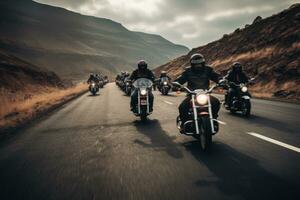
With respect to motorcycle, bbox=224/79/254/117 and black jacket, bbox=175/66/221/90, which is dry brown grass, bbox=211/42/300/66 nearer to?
motorcycle, bbox=224/79/254/117

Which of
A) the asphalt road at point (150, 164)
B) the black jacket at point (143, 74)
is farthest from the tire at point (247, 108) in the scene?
the black jacket at point (143, 74)

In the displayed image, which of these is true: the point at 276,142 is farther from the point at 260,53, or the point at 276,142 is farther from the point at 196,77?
the point at 260,53

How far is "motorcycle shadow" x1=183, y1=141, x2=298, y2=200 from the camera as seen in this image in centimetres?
A: 416

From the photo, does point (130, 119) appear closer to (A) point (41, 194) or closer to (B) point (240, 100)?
(B) point (240, 100)

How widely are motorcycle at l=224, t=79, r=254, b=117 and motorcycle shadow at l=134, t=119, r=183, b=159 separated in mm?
3271

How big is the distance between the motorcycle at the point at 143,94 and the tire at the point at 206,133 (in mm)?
4627

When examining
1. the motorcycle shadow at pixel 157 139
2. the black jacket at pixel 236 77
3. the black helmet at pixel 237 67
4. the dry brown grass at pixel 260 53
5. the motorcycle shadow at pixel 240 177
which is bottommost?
the motorcycle shadow at pixel 157 139

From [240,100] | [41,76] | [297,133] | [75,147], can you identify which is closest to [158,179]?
[75,147]

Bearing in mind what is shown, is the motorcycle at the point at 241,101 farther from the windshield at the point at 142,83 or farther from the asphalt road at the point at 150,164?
the windshield at the point at 142,83

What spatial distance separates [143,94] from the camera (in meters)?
11.1

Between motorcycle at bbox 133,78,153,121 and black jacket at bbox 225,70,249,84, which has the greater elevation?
black jacket at bbox 225,70,249,84

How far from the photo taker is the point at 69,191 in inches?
176

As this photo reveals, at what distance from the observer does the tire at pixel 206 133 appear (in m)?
6.41

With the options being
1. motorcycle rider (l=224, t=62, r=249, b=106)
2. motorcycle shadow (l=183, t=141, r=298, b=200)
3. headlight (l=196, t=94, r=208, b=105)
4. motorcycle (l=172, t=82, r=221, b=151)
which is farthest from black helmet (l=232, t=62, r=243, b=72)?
motorcycle shadow (l=183, t=141, r=298, b=200)
